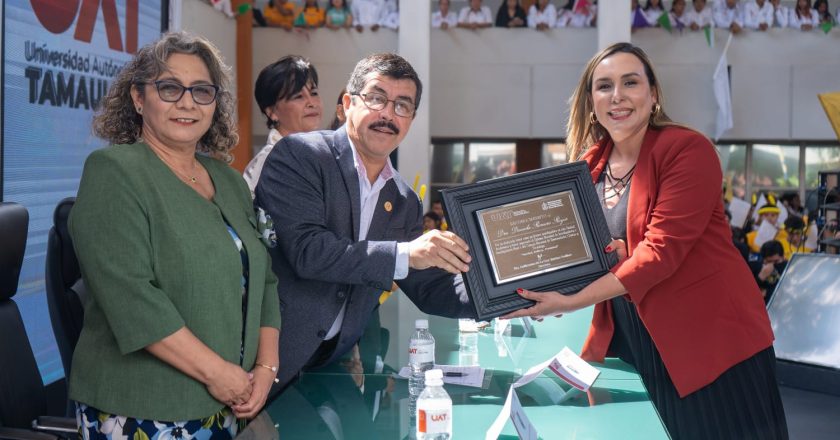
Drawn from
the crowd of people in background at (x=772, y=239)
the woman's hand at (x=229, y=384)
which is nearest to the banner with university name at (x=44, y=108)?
the woman's hand at (x=229, y=384)

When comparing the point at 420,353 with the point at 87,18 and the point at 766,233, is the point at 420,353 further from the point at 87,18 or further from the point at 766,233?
the point at 766,233

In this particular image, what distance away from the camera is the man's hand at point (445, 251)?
6.95 feet

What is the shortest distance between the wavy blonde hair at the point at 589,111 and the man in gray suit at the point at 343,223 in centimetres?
58

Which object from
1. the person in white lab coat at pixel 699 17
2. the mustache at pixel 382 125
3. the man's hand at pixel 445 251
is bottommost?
the man's hand at pixel 445 251

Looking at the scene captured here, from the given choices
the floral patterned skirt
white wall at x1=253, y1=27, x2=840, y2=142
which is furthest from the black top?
white wall at x1=253, y1=27, x2=840, y2=142

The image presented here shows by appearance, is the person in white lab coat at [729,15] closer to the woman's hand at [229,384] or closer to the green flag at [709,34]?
the green flag at [709,34]

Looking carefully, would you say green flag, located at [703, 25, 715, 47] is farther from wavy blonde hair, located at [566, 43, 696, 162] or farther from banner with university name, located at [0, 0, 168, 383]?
wavy blonde hair, located at [566, 43, 696, 162]

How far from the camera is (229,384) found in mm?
1838

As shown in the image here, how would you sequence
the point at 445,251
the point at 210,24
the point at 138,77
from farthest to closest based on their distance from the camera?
the point at 210,24
the point at 445,251
the point at 138,77

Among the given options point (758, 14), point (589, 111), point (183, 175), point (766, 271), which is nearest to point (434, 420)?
point (183, 175)

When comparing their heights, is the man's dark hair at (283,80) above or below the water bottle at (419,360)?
above

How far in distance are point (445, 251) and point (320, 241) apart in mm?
338

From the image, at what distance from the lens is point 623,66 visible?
243 centimetres

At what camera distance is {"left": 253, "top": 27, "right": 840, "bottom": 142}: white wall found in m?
12.6
